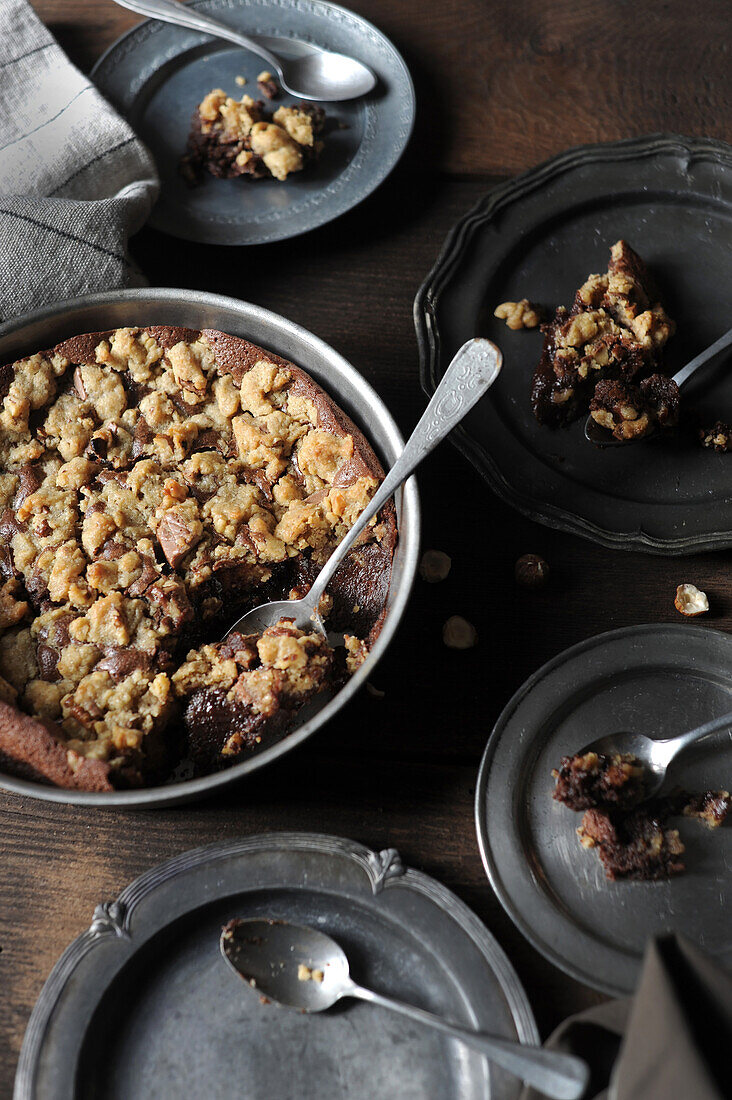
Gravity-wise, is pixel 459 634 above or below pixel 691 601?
above

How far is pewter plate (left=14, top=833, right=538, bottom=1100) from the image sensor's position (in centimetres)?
132

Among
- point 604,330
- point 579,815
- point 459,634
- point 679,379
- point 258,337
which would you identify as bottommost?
point 579,815

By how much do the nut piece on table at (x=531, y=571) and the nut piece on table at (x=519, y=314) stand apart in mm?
506

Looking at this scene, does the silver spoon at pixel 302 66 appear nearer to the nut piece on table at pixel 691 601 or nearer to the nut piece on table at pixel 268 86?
the nut piece on table at pixel 268 86

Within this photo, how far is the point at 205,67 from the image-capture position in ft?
6.77

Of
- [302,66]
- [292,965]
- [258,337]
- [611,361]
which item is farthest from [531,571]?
[302,66]

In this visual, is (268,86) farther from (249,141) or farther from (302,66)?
(249,141)

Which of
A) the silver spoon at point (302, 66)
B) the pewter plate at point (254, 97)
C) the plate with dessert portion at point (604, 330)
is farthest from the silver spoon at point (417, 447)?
the silver spoon at point (302, 66)

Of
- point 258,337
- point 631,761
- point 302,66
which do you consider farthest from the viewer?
point 302,66

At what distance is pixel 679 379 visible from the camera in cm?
174

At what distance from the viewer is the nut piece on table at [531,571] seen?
165cm

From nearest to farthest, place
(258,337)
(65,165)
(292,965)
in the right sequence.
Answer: (292,965), (258,337), (65,165)

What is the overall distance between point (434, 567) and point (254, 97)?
4.07 feet

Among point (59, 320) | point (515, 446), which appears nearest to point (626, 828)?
point (515, 446)
